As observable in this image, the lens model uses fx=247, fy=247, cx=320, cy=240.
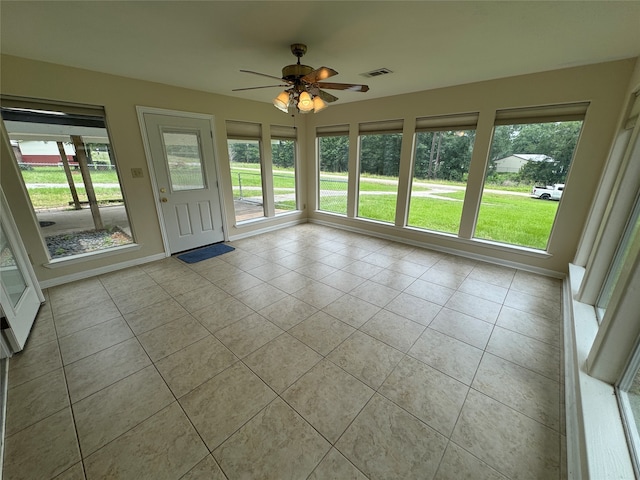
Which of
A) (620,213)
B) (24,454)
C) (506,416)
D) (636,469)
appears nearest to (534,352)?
(506,416)

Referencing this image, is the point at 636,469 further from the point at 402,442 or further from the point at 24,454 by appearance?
the point at 24,454

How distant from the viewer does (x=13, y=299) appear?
83.2 inches

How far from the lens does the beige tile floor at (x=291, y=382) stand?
1283 millimetres

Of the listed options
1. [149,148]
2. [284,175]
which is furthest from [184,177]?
[284,175]

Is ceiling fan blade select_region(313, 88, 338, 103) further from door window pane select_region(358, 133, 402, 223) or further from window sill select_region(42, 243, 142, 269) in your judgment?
window sill select_region(42, 243, 142, 269)

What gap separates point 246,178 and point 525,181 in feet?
14.7

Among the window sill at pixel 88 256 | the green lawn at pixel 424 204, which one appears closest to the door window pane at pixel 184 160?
the green lawn at pixel 424 204

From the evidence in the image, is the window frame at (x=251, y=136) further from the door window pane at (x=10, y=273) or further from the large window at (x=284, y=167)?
the door window pane at (x=10, y=273)

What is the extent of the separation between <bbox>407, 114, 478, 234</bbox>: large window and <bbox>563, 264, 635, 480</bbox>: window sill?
2478mm

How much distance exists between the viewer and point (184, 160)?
3785mm

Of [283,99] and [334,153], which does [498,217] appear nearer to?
[334,153]

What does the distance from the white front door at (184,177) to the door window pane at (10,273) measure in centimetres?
153

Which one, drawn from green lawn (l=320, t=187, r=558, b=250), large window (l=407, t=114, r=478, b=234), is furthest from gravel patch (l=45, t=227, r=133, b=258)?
large window (l=407, t=114, r=478, b=234)

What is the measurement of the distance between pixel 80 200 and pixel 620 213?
5.92 metres
